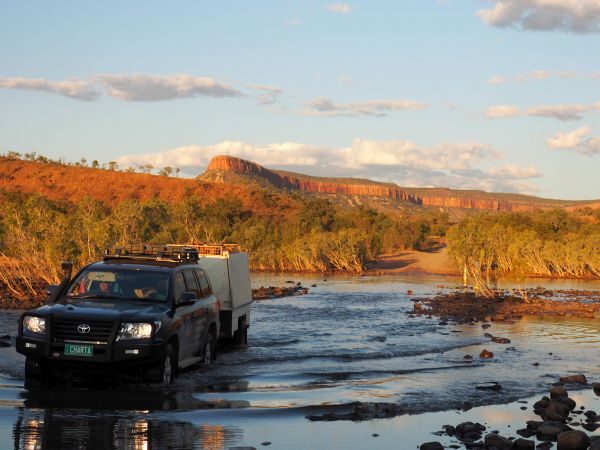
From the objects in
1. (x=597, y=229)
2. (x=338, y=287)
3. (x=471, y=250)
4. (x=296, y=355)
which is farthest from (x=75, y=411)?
(x=597, y=229)

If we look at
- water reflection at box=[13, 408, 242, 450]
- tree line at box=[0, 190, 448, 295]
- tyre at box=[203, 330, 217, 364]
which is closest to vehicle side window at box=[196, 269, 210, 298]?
tyre at box=[203, 330, 217, 364]

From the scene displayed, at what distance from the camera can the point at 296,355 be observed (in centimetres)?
1911

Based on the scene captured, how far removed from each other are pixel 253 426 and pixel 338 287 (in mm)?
36255

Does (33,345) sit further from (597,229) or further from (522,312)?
(597,229)

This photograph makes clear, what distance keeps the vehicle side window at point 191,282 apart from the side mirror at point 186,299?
0.99 meters

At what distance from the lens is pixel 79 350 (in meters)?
12.4

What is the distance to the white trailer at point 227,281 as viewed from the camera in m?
18.0

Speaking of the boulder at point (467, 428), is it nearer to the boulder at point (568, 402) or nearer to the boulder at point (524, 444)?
the boulder at point (524, 444)

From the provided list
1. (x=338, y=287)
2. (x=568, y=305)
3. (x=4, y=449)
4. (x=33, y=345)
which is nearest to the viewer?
(x=4, y=449)

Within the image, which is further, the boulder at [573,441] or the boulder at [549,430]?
the boulder at [549,430]

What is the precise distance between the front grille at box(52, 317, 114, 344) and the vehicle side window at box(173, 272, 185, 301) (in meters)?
1.67

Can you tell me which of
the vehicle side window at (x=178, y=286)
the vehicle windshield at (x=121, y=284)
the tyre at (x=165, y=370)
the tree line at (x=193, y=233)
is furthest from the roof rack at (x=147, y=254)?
the tyre at (x=165, y=370)

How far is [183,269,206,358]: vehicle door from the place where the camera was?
1441 cm

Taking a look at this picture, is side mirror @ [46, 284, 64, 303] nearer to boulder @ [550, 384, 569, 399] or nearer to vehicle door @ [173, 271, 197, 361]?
vehicle door @ [173, 271, 197, 361]
